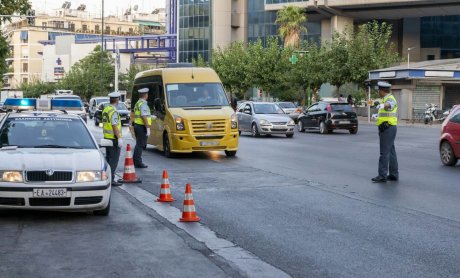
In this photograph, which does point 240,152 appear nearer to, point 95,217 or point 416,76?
point 95,217

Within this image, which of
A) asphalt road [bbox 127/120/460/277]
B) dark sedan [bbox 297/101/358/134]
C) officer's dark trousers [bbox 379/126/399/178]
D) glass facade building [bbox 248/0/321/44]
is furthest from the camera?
glass facade building [bbox 248/0/321/44]

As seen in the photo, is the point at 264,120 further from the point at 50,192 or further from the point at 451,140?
the point at 50,192

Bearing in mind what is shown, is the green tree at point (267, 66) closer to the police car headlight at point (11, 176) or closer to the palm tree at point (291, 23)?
the palm tree at point (291, 23)

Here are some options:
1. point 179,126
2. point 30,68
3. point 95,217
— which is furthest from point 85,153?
point 30,68

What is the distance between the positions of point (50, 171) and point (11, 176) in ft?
1.57

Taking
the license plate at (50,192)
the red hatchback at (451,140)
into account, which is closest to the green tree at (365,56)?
the red hatchback at (451,140)

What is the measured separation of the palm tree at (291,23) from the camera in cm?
7725

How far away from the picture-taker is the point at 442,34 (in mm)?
91438

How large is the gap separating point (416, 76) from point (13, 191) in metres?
46.6

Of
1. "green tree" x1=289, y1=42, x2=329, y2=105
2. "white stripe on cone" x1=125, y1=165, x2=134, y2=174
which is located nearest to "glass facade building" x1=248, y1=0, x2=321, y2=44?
"green tree" x1=289, y1=42, x2=329, y2=105

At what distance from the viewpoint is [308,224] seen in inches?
372

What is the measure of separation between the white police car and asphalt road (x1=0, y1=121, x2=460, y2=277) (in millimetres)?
306

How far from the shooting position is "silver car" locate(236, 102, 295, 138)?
30.8 meters

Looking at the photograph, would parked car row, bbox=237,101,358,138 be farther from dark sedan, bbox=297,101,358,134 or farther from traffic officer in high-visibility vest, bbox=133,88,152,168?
traffic officer in high-visibility vest, bbox=133,88,152,168
